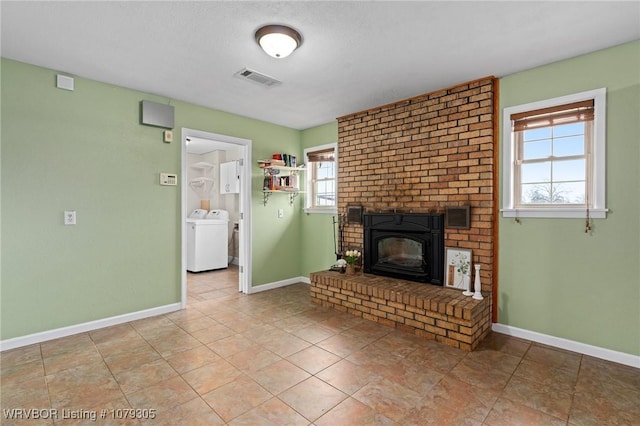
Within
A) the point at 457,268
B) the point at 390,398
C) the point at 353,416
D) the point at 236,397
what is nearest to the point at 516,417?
the point at 390,398

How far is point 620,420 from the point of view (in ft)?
6.10

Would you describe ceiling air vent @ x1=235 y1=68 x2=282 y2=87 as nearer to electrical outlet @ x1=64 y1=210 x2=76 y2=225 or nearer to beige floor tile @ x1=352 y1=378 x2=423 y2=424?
electrical outlet @ x1=64 y1=210 x2=76 y2=225

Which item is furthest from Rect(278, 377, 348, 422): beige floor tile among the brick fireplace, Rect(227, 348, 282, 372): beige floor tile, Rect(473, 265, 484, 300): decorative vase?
Rect(473, 265, 484, 300): decorative vase

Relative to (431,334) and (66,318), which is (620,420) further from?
(66,318)

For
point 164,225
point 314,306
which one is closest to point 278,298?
point 314,306

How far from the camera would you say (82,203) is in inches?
124

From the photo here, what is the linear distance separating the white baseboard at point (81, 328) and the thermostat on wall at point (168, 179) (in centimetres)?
144

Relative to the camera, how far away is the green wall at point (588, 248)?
8.20ft

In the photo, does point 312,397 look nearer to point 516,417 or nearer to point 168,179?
point 516,417

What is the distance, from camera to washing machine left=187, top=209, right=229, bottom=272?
5.91 m

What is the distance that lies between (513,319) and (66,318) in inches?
171

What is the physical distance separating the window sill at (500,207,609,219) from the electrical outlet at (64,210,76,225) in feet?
13.8

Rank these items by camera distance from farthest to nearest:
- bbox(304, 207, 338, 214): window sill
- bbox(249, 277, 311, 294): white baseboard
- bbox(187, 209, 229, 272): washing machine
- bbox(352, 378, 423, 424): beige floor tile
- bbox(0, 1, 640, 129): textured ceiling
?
bbox(187, 209, 229, 272): washing machine → bbox(304, 207, 338, 214): window sill → bbox(249, 277, 311, 294): white baseboard → bbox(0, 1, 640, 129): textured ceiling → bbox(352, 378, 423, 424): beige floor tile

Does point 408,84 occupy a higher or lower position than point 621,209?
higher
